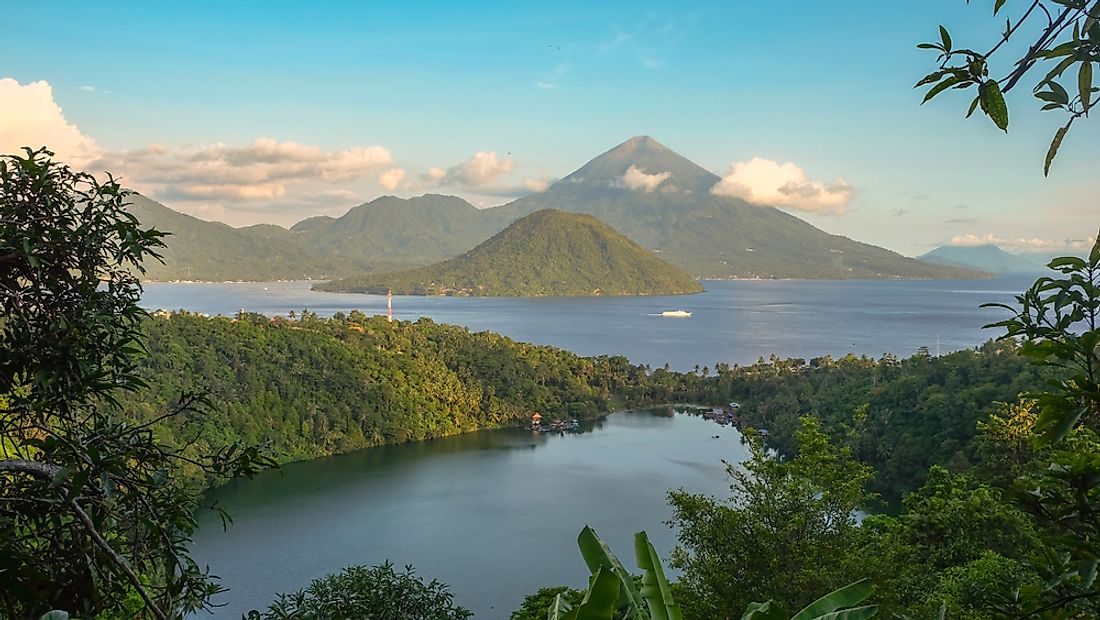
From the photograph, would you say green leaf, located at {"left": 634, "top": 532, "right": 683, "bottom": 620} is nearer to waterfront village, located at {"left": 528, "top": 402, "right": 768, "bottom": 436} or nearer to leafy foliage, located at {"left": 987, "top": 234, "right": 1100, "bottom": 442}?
leafy foliage, located at {"left": 987, "top": 234, "right": 1100, "bottom": 442}

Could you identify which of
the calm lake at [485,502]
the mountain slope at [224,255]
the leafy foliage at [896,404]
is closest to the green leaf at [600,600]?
the calm lake at [485,502]

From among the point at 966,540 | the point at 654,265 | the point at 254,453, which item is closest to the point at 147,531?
the point at 254,453

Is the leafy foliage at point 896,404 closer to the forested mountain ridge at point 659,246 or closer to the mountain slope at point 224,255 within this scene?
the forested mountain ridge at point 659,246

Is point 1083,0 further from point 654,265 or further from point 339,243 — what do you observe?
point 339,243

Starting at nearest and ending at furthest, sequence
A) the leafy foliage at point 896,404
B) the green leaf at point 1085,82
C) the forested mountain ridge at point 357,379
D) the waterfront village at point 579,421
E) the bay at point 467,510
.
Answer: the green leaf at point 1085,82 < the bay at point 467,510 < the leafy foliage at point 896,404 < the forested mountain ridge at point 357,379 < the waterfront village at point 579,421

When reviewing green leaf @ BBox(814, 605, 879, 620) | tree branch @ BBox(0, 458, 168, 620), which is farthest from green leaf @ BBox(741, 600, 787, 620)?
tree branch @ BBox(0, 458, 168, 620)

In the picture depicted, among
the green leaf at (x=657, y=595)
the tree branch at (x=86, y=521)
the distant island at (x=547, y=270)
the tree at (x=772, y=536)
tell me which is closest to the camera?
the green leaf at (x=657, y=595)

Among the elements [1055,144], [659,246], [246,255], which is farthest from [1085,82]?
[659,246]
